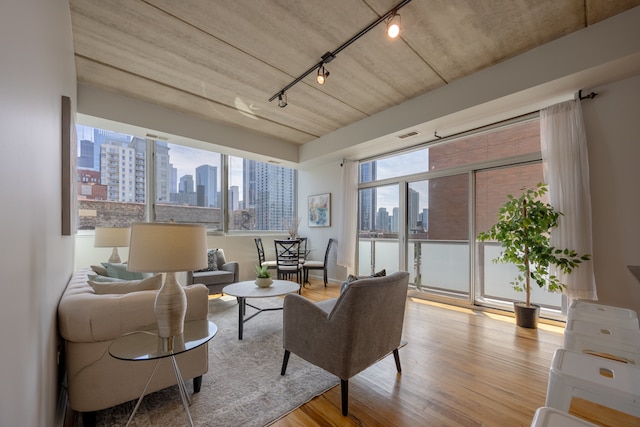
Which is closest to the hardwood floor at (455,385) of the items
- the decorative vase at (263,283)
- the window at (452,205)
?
the window at (452,205)

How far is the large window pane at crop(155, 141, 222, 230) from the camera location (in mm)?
5094

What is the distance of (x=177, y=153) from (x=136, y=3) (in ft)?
10.8

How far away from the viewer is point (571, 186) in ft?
9.60

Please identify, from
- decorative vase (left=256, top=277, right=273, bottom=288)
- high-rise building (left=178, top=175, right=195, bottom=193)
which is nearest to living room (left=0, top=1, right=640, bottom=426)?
high-rise building (left=178, top=175, right=195, bottom=193)

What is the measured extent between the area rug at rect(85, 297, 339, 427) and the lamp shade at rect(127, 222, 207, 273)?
103 cm

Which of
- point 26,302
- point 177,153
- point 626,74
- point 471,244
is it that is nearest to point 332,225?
point 471,244

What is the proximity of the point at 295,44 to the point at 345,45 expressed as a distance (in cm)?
51

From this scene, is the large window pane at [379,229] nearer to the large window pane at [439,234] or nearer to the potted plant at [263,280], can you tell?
the large window pane at [439,234]

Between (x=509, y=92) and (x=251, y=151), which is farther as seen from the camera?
(x=251, y=151)

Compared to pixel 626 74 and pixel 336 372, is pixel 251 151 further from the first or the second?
pixel 626 74

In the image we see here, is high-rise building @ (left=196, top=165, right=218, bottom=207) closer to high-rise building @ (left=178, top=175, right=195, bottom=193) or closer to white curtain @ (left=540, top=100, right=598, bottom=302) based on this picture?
high-rise building @ (left=178, top=175, right=195, bottom=193)

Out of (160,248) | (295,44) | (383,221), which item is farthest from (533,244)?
(160,248)

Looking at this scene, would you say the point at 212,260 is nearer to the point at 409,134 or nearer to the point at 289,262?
the point at 289,262

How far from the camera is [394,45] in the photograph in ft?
9.02
